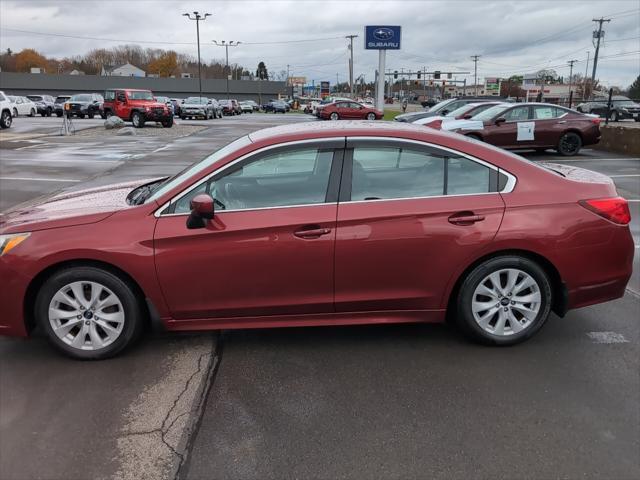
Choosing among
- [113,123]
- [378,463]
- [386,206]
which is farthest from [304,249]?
[113,123]

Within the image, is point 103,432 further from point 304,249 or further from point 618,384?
point 618,384

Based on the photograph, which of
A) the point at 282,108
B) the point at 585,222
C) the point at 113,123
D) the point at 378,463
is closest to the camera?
the point at 378,463

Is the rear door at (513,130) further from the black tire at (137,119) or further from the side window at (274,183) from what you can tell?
the black tire at (137,119)

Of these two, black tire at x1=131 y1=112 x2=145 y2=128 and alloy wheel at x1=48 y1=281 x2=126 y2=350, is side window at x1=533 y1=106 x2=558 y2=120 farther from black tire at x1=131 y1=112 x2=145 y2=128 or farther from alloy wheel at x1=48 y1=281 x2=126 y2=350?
black tire at x1=131 y1=112 x2=145 y2=128

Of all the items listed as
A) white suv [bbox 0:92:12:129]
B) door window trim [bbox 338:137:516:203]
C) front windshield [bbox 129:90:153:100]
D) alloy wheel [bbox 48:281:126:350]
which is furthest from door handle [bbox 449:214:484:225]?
front windshield [bbox 129:90:153:100]

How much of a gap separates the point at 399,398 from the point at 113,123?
2664 cm

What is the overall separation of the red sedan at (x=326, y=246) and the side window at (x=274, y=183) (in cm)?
1

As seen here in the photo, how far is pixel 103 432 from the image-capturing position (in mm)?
2963

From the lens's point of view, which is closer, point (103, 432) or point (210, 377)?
point (103, 432)

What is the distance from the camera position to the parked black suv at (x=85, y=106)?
3841 cm

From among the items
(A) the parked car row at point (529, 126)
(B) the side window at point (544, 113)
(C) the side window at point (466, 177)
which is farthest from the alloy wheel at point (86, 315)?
(B) the side window at point (544, 113)

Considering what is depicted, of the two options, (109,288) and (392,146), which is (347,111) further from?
(109,288)

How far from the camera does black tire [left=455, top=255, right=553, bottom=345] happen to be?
3.78 metres

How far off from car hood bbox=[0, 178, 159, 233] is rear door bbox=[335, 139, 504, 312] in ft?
5.19
